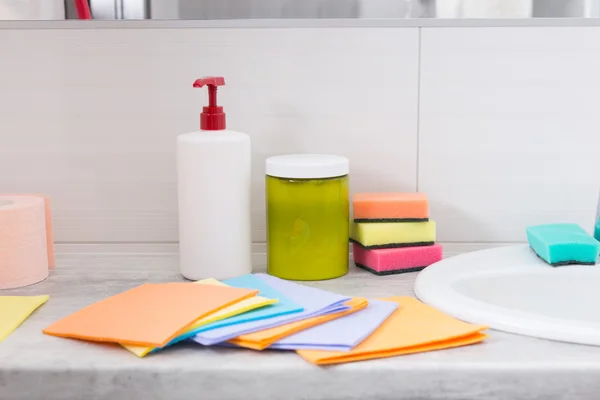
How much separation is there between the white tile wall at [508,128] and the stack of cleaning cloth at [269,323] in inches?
11.8

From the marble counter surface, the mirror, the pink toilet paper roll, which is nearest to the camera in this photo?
the marble counter surface

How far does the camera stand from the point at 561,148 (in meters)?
0.96

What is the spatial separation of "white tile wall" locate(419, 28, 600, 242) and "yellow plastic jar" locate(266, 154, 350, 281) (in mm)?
189

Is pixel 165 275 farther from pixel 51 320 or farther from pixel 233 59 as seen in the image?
pixel 233 59

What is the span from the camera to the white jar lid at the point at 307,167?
806mm

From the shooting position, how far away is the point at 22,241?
2.59 ft

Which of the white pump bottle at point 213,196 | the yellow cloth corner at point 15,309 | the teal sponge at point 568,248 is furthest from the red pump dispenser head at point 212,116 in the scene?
the teal sponge at point 568,248

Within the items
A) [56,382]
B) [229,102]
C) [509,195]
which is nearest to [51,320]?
[56,382]

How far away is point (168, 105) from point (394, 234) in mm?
355

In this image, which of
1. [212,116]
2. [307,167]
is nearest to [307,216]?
[307,167]

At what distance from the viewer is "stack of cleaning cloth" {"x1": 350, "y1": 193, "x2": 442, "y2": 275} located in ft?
2.76

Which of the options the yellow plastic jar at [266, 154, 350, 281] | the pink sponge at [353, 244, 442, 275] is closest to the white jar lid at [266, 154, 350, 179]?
the yellow plastic jar at [266, 154, 350, 281]

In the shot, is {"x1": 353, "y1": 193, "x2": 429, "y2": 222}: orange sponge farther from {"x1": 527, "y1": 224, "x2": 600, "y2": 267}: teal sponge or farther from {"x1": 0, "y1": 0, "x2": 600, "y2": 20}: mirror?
{"x1": 0, "y1": 0, "x2": 600, "y2": 20}: mirror

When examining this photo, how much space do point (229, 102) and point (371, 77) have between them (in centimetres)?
19
